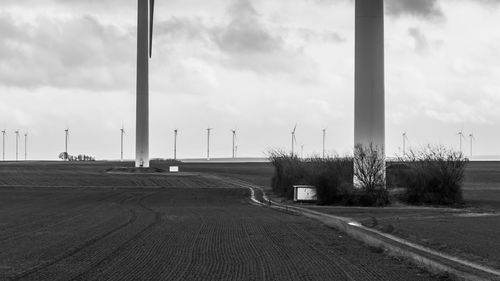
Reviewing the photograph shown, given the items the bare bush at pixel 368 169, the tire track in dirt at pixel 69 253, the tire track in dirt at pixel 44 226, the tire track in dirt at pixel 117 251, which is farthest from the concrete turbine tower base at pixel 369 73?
the tire track in dirt at pixel 69 253

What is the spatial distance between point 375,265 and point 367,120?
2660 cm

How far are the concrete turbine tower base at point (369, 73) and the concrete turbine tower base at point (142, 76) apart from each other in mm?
52536

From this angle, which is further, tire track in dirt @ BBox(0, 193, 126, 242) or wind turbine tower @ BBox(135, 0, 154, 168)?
wind turbine tower @ BBox(135, 0, 154, 168)

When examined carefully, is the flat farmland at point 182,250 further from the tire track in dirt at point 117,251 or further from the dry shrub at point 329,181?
the dry shrub at point 329,181

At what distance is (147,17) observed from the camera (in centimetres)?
9031

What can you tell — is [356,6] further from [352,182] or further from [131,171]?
[131,171]

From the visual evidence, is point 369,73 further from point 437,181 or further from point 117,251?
point 117,251

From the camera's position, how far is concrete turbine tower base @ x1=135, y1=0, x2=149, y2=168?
9012 cm

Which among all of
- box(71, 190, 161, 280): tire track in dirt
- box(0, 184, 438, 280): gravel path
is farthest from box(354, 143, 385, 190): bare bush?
box(71, 190, 161, 280): tire track in dirt

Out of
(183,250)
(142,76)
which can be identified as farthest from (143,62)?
(183,250)

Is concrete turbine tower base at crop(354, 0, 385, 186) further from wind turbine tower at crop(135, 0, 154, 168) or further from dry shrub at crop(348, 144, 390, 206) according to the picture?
wind turbine tower at crop(135, 0, 154, 168)

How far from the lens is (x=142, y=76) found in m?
91.1

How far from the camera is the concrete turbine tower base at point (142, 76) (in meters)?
90.1

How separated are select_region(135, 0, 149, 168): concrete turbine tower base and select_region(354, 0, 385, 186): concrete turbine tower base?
52536mm
